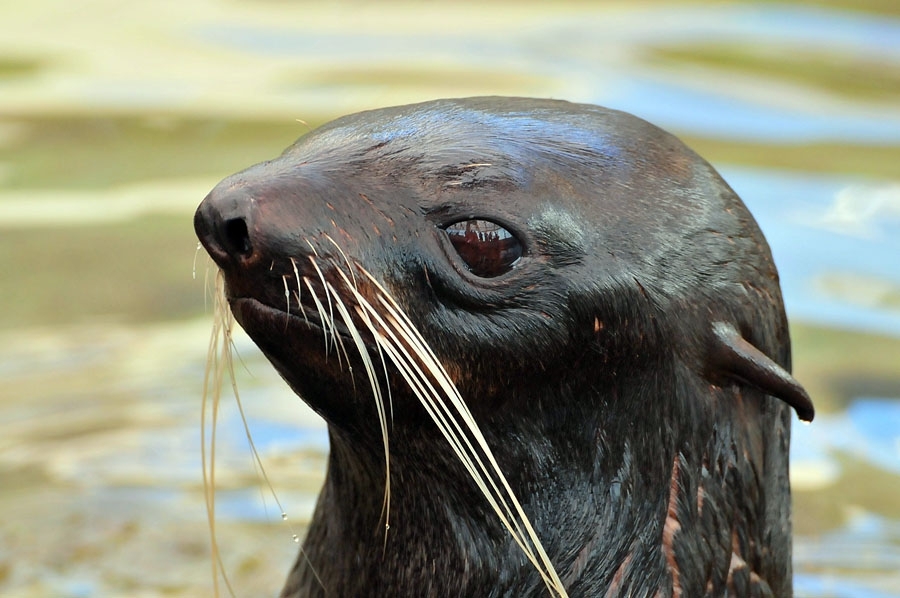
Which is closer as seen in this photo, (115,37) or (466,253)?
(466,253)

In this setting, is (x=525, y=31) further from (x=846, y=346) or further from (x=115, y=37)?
(x=846, y=346)

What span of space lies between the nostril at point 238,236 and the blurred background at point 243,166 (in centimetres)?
44

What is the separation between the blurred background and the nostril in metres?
0.44

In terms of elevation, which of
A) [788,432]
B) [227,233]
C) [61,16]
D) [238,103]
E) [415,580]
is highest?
[61,16]

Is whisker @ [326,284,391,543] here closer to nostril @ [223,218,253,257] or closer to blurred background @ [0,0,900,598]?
nostril @ [223,218,253,257]

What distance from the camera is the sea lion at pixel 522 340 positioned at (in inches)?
129

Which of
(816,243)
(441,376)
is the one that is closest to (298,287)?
(441,376)

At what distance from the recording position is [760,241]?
373cm

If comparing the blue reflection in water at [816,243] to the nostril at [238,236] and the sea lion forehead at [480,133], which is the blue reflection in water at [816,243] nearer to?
the sea lion forehead at [480,133]

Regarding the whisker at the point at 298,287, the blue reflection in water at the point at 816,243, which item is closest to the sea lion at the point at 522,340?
the whisker at the point at 298,287

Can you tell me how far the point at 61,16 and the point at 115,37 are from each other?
0.52 meters

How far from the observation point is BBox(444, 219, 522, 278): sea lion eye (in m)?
3.36

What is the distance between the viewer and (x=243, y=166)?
8.14 m

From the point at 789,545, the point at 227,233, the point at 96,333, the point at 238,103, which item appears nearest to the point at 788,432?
the point at 789,545
